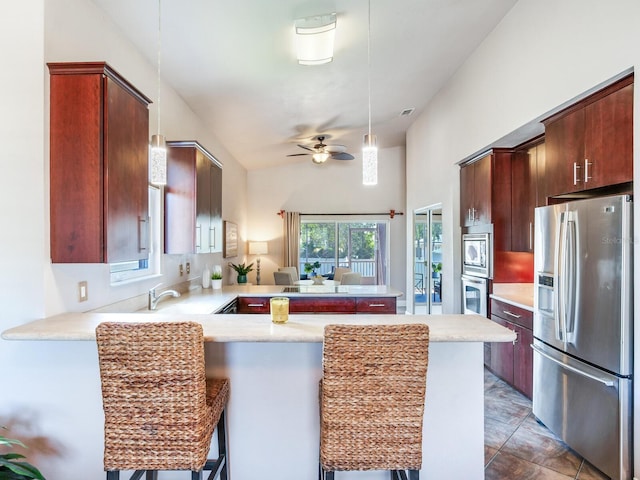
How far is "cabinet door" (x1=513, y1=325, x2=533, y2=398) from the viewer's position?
297 centimetres

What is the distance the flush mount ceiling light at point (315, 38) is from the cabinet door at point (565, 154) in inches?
73.6

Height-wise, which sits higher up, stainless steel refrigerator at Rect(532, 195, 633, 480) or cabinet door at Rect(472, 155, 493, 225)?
cabinet door at Rect(472, 155, 493, 225)

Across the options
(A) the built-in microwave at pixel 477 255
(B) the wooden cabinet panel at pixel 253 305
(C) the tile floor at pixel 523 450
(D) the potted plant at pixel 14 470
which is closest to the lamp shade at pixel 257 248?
(B) the wooden cabinet panel at pixel 253 305

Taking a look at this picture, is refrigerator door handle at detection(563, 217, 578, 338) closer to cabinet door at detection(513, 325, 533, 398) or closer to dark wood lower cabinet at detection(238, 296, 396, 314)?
cabinet door at detection(513, 325, 533, 398)

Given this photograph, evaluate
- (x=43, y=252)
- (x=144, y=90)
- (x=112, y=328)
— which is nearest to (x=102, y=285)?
(x=43, y=252)

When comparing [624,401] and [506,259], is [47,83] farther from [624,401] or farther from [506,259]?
[506,259]

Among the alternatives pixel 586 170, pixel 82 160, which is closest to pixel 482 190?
pixel 586 170

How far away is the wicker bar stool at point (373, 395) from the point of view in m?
Answer: 1.29

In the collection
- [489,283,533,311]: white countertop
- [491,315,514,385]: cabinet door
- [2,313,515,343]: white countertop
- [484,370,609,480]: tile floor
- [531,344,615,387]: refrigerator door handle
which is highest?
[2,313,515,343]: white countertop

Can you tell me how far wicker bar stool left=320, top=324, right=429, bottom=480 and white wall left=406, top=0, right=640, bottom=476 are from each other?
147cm

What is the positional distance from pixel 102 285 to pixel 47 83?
1214mm

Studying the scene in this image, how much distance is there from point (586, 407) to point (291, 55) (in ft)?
11.2

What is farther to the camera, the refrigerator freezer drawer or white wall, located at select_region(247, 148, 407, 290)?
white wall, located at select_region(247, 148, 407, 290)

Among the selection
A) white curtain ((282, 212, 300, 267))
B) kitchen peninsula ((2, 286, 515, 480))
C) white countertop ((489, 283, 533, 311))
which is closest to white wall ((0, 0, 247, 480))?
kitchen peninsula ((2, 286, 515, 480))
